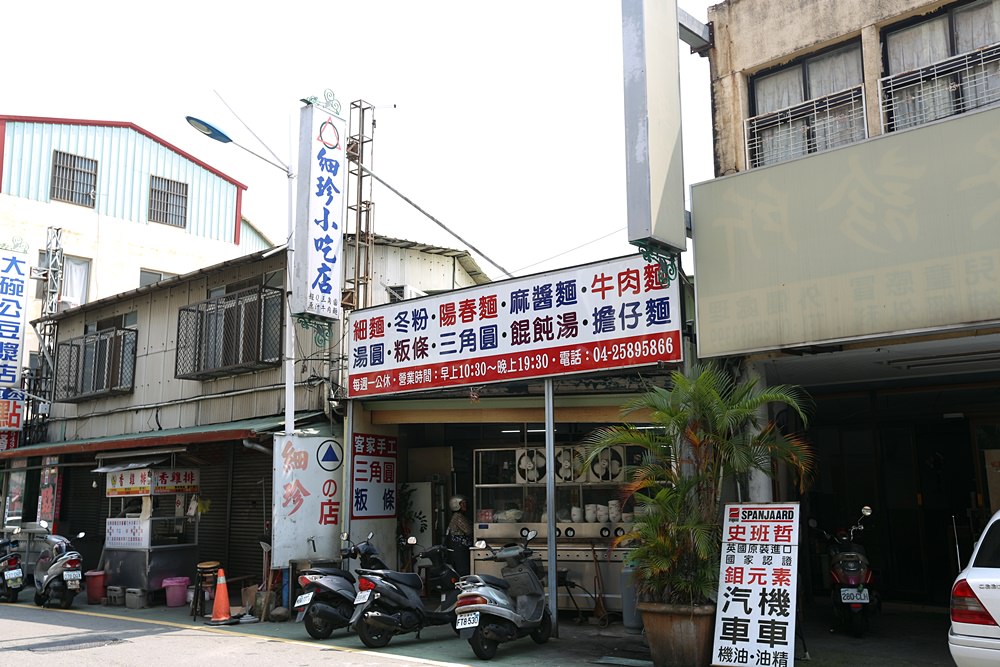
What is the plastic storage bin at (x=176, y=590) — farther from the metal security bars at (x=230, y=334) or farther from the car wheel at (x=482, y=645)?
the car wheel at (x=482, y=645)

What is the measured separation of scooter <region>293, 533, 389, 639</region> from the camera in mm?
11109

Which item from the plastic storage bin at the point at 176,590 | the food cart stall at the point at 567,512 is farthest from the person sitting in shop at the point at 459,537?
the plastic storage bin at the point at 176,590

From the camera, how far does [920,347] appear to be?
9445 mm

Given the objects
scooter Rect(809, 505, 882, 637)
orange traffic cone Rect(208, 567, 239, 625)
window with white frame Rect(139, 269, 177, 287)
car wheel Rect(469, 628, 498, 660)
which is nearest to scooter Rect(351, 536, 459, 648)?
car wheel Rect(469, 628, 498, 660)

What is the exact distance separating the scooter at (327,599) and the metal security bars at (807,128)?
745 cm

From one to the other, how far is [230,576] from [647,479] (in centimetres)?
1077

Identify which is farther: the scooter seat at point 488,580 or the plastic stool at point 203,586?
the plastic stool at point 203,586

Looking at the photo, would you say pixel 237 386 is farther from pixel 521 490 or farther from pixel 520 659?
pixel 520 659

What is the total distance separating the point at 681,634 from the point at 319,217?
8503 mm

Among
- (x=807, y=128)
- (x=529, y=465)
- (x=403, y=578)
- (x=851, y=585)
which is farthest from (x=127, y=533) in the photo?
(x=807, y=128)

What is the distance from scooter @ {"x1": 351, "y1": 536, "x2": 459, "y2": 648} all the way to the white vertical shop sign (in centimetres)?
380

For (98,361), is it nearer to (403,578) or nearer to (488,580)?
(403,578)

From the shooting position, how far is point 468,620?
9.69m

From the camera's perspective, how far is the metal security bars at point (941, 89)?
31.6 ft
